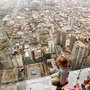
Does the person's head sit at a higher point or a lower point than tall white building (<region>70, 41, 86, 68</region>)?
higher

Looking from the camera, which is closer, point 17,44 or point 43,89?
point 43,89

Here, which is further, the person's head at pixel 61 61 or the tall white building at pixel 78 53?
the tall white building at pixel 78 53

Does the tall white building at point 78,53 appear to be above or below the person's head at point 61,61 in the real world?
below

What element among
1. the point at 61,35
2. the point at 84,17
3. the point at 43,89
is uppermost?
the point at 43,89

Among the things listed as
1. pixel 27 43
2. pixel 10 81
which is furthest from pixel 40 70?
pixel 27 43

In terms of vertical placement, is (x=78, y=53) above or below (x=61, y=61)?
below

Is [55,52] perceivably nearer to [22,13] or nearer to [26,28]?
[26,28]

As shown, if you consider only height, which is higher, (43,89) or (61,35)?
(43,89)

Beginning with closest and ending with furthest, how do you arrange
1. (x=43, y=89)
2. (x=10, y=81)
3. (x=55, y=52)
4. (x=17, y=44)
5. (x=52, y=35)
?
1. (x=43, y=89)
2. (x=10, y=81)
3. (x=55, y=52)
4. (x=17, y=44)
5. (x=52, y=35)

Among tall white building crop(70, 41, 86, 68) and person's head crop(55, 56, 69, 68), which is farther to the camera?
tall white building crop(70, 41, 86, 68)

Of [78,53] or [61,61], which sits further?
[78,53]

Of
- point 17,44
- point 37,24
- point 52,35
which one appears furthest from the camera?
point 37,24
